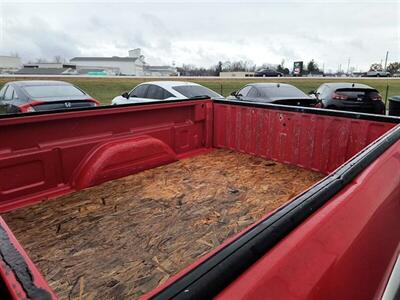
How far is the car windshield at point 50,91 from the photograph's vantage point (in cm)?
852

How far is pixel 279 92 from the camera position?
9773mm

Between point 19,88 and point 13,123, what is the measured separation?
273 inches

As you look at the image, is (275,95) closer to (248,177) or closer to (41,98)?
(248,177)

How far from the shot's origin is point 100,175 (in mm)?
3404

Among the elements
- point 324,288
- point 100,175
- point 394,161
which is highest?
point 394,161

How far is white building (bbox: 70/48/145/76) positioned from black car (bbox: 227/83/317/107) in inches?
3318

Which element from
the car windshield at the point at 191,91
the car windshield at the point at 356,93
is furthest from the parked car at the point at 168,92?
the car windshield at the point at 356,93

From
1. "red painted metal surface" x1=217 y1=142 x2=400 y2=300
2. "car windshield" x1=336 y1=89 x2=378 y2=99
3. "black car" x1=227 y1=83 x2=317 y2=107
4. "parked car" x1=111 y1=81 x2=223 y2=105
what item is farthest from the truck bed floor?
"car windshield" x1=336 y1=89 x2=378 y2=99

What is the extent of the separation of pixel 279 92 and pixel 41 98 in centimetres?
680

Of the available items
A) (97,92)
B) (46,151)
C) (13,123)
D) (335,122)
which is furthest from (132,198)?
(97,92)

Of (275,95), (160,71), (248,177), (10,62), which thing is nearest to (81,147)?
(248,177)

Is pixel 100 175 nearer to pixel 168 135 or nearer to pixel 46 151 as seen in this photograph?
pixel 46 151

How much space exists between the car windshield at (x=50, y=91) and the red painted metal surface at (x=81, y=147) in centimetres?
562

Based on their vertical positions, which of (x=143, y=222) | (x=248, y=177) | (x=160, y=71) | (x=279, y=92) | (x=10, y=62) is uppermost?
(x=10, y=62)
